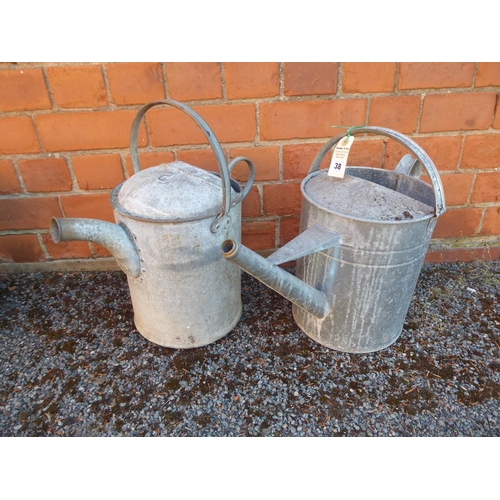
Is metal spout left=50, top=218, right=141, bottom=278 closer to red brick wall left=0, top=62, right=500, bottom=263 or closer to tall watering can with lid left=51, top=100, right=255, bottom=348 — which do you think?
tall watering can with lid left=51, top=100, right=255, bottom=348

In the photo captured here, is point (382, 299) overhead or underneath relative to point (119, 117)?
underneath

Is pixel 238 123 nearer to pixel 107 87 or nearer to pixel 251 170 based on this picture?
pixel 251 170

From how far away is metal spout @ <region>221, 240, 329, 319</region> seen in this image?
0.78 m

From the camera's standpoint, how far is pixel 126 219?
3.21 feet

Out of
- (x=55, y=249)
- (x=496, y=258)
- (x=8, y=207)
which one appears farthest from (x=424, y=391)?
(x=8, y=207)

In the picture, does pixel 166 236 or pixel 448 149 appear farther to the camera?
pixel 448 149

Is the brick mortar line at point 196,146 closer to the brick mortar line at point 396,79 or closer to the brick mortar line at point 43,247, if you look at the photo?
the brick mortar line at point 396,79

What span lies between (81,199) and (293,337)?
3.00 ft

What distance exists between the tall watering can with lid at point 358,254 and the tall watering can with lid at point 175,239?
0.20 metres

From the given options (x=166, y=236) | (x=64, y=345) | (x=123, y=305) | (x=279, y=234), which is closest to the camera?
(x=166, y=236)

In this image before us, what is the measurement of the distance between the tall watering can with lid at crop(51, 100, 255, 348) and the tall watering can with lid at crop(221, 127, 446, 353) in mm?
205

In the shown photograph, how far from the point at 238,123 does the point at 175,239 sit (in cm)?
53

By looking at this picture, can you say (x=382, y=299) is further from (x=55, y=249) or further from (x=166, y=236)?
(x=55, y=249)

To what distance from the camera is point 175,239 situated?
96 centimetres
